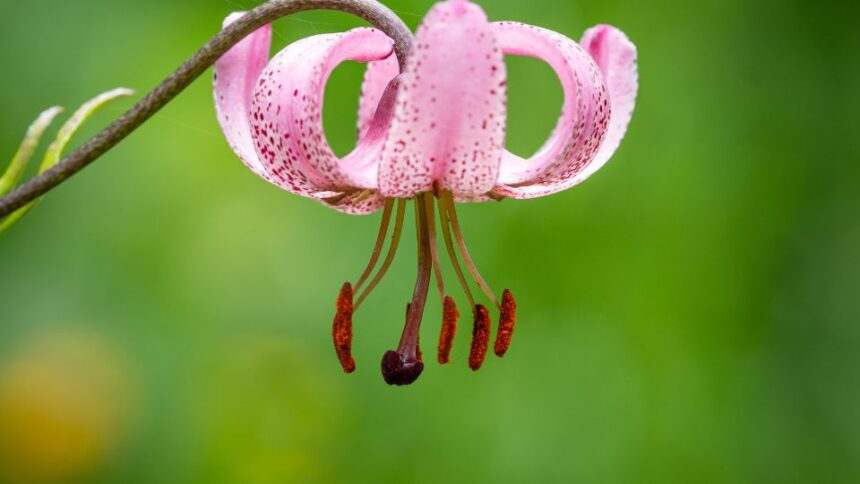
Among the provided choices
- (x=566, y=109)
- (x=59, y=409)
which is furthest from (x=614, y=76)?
(x=59, y=409)

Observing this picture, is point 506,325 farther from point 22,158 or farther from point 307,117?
point 22,158

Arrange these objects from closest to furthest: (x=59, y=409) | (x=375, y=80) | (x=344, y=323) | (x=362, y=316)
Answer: (x=344, y=323)
(x=375, y=80)
(x=362, y=316)
(x=59, y=409)

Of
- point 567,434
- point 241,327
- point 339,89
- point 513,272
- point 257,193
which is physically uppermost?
point 339,89

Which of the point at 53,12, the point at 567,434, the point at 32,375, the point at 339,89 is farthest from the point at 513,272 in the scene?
the point at 53,12

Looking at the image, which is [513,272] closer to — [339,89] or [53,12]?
[339,89]

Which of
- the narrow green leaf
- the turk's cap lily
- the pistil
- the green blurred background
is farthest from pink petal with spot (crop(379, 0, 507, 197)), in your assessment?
the green blurred background

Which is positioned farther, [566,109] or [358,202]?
[358,202]
